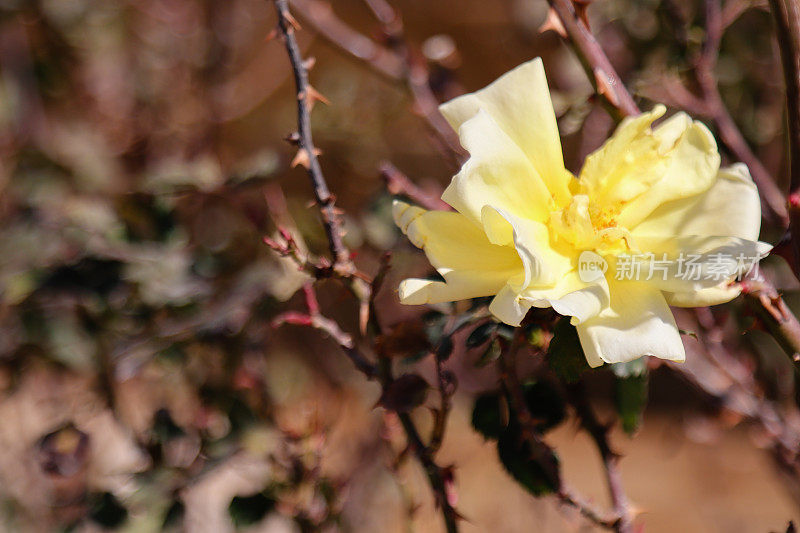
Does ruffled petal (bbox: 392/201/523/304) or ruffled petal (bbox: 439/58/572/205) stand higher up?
ruffled petal (bbox: 439/58/572/205)

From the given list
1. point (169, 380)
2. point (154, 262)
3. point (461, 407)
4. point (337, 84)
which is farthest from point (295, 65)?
point (461, 407)

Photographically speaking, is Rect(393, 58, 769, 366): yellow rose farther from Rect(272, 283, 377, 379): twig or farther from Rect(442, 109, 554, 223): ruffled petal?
Rect(272, 283, 377, 379): twig

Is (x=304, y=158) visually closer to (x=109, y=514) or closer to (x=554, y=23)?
(x=554, y=23)

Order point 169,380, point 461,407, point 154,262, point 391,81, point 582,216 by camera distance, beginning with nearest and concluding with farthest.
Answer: point 582,216 → point 154,262 → point 391,81 → point 169,380 → point 461,407

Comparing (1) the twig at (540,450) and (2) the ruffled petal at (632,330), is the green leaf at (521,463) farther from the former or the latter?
(2) the ruffled petal at (632,330)

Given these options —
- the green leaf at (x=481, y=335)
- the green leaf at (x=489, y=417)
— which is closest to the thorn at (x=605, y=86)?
the green leaf at (x=481, y=335)

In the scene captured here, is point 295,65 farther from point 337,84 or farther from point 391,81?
point 337,84

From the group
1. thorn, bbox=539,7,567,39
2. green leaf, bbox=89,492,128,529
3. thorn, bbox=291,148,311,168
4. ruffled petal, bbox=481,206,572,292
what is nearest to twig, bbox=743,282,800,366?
ruffled petal, bbox=481,206,572,292
